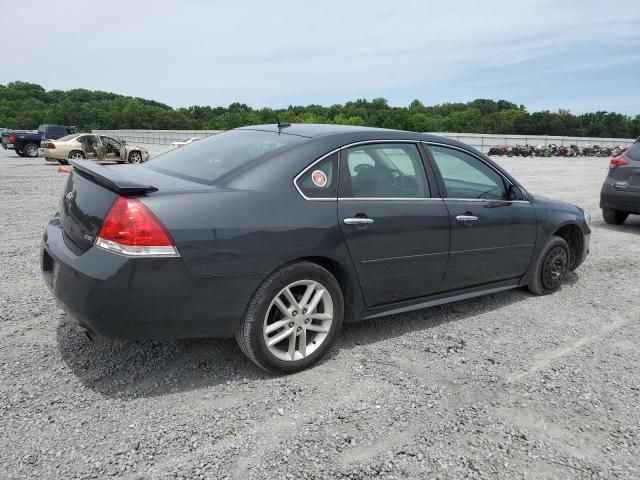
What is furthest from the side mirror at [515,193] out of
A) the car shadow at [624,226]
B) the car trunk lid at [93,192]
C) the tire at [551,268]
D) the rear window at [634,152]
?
the car shadow at [624,226]

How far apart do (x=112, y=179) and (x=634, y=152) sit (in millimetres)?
8515

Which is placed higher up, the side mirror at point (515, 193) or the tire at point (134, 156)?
the side mirror at point (515, 193)

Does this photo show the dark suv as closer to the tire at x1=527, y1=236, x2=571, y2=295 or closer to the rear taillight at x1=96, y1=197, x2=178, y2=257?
the tire at x1=527, y1=236, x2=571, y2=295

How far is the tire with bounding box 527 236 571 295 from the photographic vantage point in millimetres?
5031

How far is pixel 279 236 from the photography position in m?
3.15

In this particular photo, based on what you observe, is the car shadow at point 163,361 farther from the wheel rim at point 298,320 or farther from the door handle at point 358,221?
the door handle at point 358,221

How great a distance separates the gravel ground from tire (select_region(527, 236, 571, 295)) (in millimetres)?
527

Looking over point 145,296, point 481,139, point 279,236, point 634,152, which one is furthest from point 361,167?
point 481,139

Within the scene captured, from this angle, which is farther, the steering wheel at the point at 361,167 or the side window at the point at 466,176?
the side window at the point at 466,176

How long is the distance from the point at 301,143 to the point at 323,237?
0.69m

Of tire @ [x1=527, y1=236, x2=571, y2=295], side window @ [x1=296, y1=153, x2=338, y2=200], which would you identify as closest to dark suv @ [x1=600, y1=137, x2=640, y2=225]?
tire @ [x1=527, y1=236, x2=571, y2=295]

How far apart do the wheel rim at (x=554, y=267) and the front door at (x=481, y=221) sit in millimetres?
395

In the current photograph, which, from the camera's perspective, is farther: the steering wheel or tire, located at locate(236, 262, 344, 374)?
the steering wheel

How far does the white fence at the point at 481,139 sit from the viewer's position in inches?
1704
